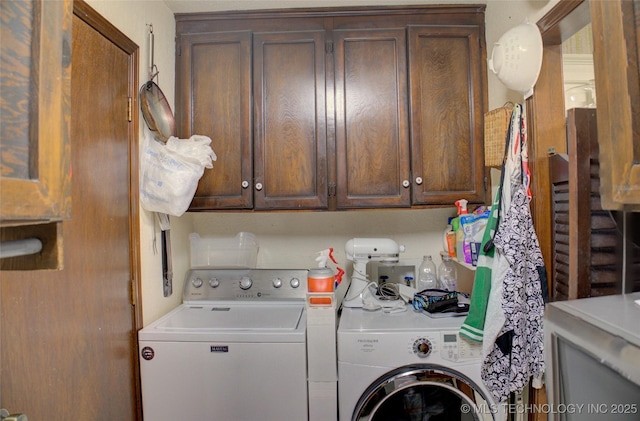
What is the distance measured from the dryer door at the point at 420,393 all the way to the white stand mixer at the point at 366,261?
1.26ft

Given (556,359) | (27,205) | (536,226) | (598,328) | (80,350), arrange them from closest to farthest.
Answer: (27,205) → (598,328) → (556,359) → (80,350) → (536,226)

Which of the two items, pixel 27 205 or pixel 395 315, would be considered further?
pixel 395 315

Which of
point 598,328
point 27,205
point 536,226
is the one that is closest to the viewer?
point 27,205

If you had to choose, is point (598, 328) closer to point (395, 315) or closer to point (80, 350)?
point (395, 315)

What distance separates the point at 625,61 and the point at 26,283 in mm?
1478

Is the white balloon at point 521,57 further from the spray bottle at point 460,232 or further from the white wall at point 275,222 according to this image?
the spray bottle at point 460,232

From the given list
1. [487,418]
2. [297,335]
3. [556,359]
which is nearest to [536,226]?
[556,359]

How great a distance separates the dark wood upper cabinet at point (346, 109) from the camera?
172 centimetres

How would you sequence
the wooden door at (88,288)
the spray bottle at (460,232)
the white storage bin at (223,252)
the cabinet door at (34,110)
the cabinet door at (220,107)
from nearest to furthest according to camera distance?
the cabinet door at (34,110) → the wooden door at (88,288) → the spray bottle at (460,232) → the cabinet door at (220,107) → the white storage bin at (223,252)

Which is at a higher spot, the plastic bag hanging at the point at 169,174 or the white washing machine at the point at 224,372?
the plastic bag hanging at the point at 169,174

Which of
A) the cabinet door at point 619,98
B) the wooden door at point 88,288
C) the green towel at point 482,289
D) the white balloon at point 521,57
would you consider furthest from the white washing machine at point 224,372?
the white balloon at point 521,57

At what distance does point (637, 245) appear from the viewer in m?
0.97

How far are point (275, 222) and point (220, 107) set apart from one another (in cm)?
73

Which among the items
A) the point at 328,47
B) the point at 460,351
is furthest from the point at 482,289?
the point at 328,47
